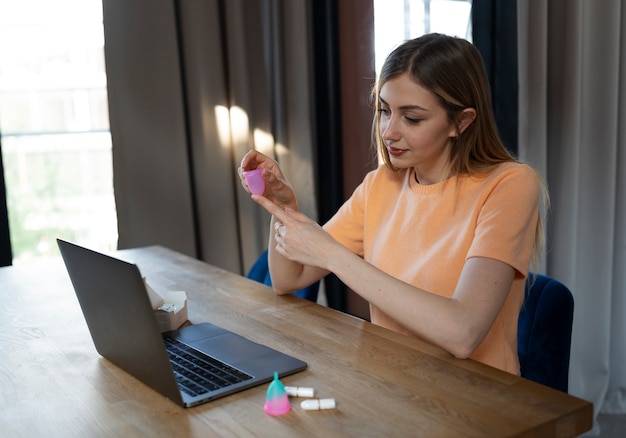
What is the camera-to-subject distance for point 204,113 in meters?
2.96

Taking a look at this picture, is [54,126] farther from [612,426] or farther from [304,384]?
[612,426]

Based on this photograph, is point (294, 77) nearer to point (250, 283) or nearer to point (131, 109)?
point (131, 109)

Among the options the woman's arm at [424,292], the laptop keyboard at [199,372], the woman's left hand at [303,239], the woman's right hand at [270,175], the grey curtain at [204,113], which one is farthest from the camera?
the grey curtain at [204,113]

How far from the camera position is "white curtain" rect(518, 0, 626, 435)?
263 cm

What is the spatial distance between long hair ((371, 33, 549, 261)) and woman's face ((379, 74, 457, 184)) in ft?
0.05

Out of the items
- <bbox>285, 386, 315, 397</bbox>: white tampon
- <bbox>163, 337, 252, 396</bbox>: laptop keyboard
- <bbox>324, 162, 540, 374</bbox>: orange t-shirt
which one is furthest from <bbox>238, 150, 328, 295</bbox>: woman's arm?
<bbox>285, 386, 315, 397</bbox>: white tampon

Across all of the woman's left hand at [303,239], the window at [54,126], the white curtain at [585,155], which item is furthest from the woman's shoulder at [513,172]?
the window at [54,126]

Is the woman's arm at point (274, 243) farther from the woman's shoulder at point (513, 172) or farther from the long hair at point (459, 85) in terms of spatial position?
the woman's shoulder at point (513, 172)

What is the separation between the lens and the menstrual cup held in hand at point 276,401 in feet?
3.37

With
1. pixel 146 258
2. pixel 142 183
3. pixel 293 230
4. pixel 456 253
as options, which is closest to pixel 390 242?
pixel 456 253

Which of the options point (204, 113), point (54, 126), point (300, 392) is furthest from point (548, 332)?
point (54, 126)

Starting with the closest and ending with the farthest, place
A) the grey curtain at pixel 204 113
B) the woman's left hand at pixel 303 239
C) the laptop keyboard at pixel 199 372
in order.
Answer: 1. the laptop keyboard at pixel 199 372
2. the woman's left hand at pixel 303 239
3. the grey curtain at pixel 204 113

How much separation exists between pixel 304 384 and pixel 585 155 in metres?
1.94

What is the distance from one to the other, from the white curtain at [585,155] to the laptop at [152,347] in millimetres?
1809
